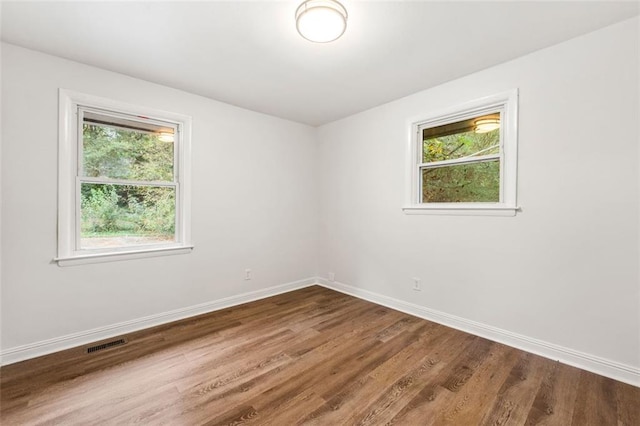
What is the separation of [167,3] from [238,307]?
304cm

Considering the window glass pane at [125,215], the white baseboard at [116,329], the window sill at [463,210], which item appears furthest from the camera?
the window glass pane at [125,215]

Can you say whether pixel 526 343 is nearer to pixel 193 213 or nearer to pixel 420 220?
pixel 420 220

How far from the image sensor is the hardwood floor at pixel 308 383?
1.69m

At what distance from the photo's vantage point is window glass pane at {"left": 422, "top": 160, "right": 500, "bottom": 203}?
2.75 metres

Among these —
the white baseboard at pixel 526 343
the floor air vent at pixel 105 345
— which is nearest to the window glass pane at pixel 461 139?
the white baseboard at pixel 526 343

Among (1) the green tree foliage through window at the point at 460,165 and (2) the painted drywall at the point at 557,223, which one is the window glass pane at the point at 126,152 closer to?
(2) the painted drywall at the point at 557,223

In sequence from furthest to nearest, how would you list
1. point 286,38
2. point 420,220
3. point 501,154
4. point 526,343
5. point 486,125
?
1. point 420,220
2. point 486,125
3. point 501,154
4. point 526,343
5. point 286,38

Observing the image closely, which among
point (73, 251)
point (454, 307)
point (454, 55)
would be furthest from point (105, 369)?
point (454, 55)

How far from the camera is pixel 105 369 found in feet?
7.08

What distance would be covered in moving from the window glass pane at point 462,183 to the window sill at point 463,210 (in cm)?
10

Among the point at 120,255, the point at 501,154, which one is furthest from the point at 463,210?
the point at 120,255

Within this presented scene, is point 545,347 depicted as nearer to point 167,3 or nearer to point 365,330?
point 365,330

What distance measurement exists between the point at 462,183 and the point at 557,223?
2.95 ft

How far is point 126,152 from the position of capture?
288 cm
